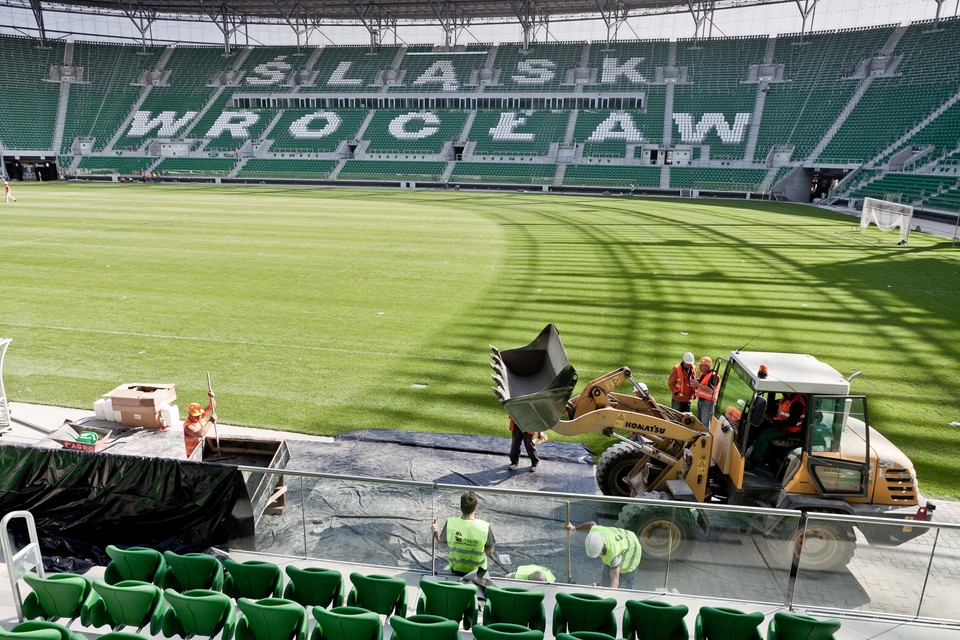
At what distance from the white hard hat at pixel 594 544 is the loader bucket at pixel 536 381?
216cm

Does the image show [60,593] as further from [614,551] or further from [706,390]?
[706,390]

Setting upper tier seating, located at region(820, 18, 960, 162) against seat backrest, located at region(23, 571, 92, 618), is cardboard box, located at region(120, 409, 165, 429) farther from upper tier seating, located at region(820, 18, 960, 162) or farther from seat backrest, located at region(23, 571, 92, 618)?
upper tier seating, located at region(820, 18, 960, 162)

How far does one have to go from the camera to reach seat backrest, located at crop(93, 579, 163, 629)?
5090 mm

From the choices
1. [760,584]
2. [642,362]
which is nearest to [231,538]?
[760,584]

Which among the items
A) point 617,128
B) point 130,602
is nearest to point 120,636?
point 130,602

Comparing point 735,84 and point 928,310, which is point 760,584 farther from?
point 735,84

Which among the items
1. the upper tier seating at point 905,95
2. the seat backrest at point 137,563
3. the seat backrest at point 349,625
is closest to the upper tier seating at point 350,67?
the upper tier seating at point 905,95

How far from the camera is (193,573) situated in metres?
5.74

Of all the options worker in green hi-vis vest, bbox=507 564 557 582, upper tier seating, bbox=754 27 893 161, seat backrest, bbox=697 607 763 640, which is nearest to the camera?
seat backrest, bbox=697 607 763 640

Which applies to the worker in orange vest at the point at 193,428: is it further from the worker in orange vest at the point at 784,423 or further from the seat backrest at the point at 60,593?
the worker in orange vest at the point at 784,423

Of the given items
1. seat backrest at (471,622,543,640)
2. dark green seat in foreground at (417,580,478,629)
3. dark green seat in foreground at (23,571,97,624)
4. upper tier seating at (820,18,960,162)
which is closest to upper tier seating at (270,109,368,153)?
upper tier seating at (820,18,960,162)

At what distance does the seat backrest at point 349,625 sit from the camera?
4645 mm

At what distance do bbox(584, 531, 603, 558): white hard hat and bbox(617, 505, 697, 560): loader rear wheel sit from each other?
1.22 feet

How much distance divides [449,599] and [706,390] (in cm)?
609
